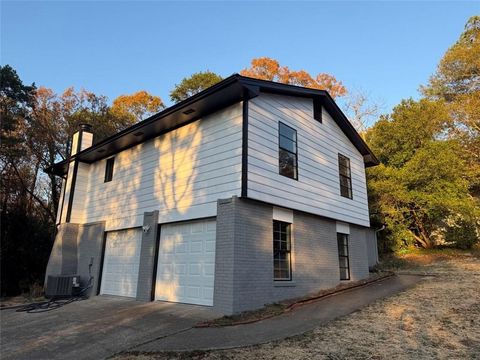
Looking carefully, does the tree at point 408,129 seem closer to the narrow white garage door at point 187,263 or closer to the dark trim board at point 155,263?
the narrow white garage door at point 187,263

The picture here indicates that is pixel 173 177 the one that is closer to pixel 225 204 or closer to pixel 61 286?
pixel 225 204

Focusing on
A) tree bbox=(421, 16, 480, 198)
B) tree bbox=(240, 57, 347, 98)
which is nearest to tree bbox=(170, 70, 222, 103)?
tree bbox=(240, 57, 347, 98)

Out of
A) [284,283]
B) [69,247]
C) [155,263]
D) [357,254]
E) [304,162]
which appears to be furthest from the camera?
[69,247]

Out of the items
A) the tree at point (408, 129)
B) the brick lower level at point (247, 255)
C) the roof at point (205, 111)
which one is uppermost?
the tree at point (408, 129)

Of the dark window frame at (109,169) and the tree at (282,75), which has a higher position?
the tree at (282,75)

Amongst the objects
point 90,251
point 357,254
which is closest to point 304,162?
point 357,254

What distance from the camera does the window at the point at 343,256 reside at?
1250 cm

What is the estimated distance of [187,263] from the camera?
376 inches

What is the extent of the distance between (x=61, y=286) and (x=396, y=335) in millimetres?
10909

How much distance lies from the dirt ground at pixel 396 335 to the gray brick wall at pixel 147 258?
494 centimetres

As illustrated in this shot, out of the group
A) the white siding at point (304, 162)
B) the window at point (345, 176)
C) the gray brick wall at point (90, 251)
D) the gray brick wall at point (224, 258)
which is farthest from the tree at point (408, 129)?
the gray brick wall at point (90, 251)

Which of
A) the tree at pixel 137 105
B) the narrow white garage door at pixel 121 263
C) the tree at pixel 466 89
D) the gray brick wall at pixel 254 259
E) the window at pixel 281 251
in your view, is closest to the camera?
the gray brick wall at pixel 254 259

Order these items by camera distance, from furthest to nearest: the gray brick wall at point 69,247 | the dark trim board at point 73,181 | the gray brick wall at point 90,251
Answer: the dark trim board at point 73,181 < the gray brick wall at point 69,247 < the gray brick wall at point 90,251

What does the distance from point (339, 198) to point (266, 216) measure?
4.35 metres
